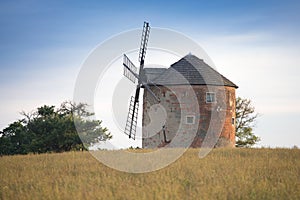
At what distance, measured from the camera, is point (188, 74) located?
28281mm

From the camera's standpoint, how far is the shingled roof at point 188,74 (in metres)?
27.9

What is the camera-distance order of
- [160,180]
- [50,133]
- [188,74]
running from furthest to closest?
[50,133]
[188,74]
[160,180]

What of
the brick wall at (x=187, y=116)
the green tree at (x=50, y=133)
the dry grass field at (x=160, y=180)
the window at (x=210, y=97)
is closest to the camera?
the dry grass field at (x=160, y=180)

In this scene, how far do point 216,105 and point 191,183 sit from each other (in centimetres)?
1607

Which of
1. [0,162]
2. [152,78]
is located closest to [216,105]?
[152,78]

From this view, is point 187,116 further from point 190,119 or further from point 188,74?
point 188,74

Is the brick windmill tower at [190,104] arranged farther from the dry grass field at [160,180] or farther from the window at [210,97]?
the dry grass field at [160,180]

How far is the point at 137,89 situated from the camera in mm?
30016

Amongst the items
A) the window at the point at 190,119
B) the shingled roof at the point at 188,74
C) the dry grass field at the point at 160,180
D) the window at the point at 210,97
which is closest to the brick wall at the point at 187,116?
the window at the point at 190,119

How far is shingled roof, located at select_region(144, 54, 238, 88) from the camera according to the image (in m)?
27.9

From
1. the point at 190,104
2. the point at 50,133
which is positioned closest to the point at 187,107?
the point at 190,104

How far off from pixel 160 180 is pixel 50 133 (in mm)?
24593

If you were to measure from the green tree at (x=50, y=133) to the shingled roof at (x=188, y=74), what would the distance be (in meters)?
9.60

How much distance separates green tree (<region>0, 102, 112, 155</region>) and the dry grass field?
16.2 metres
